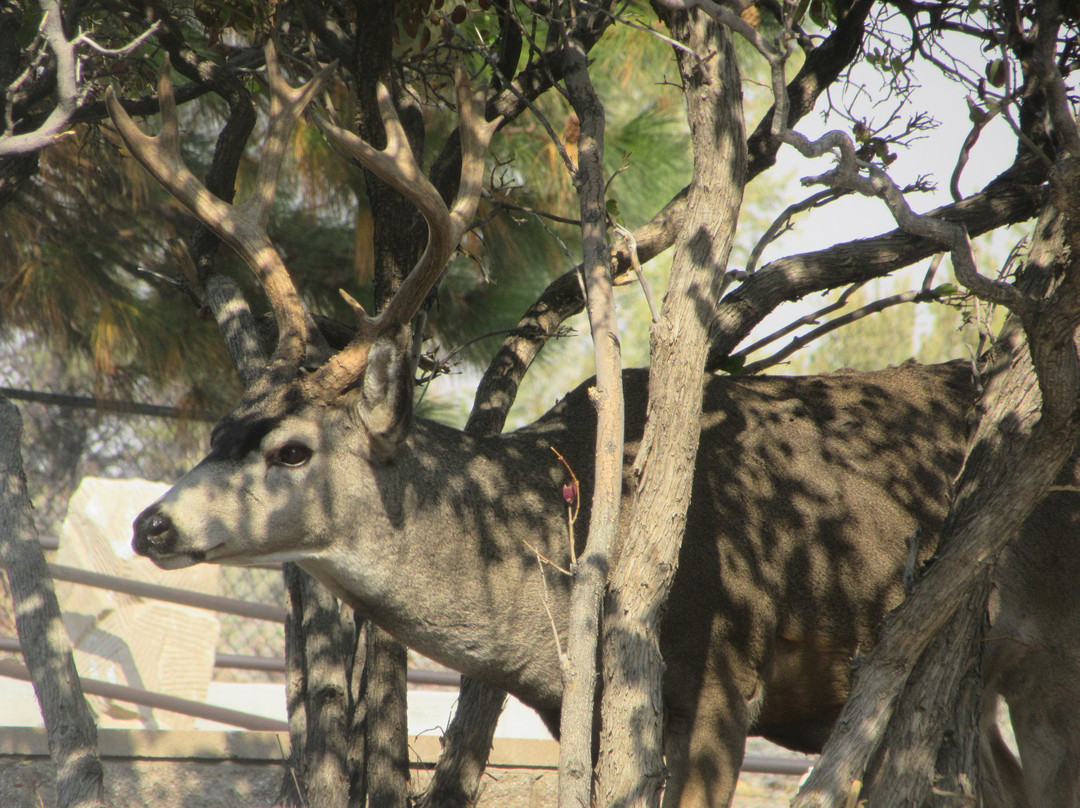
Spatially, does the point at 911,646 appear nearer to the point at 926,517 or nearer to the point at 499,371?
the point at 926,517

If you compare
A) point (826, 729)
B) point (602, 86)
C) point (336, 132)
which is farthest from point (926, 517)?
point (602, 86)

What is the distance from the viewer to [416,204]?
3.83 m

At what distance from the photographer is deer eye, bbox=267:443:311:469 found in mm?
3945

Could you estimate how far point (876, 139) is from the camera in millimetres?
4270

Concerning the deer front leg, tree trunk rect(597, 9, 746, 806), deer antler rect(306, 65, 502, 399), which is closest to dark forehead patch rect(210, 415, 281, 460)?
deer antler rect(306, 65, 502, 399)

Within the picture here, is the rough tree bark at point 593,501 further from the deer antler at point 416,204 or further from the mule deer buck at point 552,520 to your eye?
the mule deer buck at point 552,520

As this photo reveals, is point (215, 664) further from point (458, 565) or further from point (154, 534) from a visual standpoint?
point (154, 534)

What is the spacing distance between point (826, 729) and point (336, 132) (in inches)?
118

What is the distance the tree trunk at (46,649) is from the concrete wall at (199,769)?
231 centimetres

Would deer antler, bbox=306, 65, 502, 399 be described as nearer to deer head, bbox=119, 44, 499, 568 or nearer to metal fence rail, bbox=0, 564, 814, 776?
deer head, bbox=119, 44, 499, 568

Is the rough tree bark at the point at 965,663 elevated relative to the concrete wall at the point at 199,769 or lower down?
elevated

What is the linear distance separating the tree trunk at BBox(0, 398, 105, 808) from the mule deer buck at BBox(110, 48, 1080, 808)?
582mm

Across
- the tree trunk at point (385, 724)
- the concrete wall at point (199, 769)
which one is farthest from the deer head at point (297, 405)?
the concrete wall at point (199, 769)

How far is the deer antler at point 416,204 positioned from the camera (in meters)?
3.75
